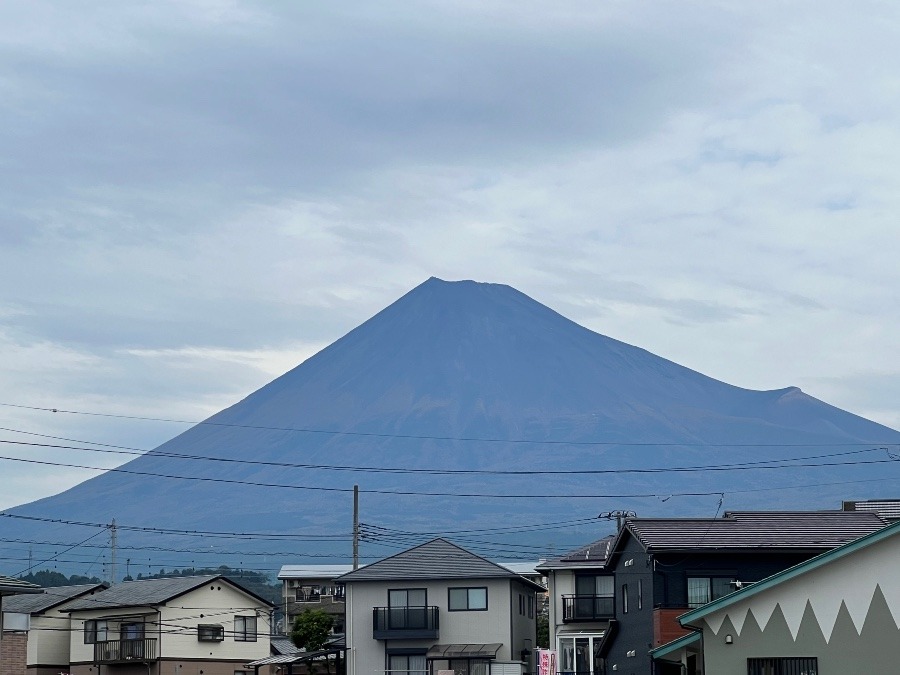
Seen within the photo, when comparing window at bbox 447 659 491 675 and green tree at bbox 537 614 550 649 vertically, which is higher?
green tree at bbox 537 614 550 649

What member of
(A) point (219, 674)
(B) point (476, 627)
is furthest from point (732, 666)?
(A) point (219, 674)

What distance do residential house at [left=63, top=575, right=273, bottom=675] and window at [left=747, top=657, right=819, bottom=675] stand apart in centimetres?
3977

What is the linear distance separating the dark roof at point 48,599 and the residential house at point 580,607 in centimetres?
2266

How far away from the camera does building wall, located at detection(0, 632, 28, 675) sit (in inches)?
1316

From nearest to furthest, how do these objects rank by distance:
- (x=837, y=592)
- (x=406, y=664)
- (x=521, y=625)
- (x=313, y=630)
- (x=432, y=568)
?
(x=837, y=592) → (x=406, y=664) → (x=432, y=568) → (x=521, y=625) → (x=313, y=630)

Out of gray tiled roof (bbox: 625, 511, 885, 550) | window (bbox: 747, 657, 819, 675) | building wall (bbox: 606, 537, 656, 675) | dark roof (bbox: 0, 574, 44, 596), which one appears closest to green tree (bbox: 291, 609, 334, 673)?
building wall (bbox: 606, 537, 656, 675)

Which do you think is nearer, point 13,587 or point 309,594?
point 13,587

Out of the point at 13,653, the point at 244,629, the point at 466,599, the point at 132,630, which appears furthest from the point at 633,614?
the point at 132,630

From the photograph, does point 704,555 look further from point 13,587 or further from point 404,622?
point 404,622

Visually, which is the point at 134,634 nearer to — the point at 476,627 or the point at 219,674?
the point at 219,674

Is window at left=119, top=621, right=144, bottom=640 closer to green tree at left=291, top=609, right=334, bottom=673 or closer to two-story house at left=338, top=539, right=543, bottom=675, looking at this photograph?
green tree at left=291, top=609, right=334, bottom=673

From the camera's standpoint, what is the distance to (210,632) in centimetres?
5872

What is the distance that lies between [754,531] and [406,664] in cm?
2352

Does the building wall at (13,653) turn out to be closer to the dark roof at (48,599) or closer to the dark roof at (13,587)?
the dark roof at (13,587)
